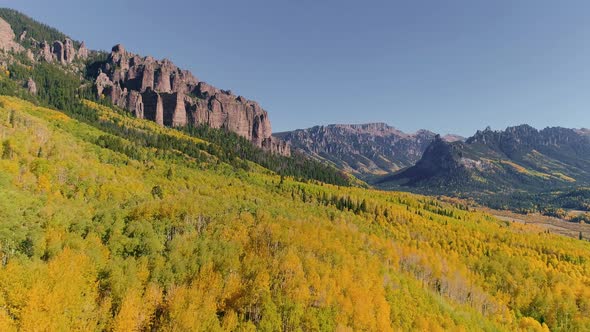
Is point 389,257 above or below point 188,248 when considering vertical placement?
below

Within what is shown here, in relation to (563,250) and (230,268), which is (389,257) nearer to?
(230,268)

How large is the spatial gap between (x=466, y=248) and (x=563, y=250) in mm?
59318

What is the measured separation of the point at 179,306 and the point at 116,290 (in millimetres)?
9047

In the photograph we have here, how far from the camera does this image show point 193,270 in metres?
60.8

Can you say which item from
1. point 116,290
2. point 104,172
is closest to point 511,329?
point 116,290

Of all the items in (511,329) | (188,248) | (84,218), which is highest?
(84,218)

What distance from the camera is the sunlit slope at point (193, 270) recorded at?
4331 cm

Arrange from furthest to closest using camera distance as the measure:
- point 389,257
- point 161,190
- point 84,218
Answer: point 389,257, point 161,190, point 84,218

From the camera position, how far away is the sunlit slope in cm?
4331

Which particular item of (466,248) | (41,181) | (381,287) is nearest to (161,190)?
(41,181)

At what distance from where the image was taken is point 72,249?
1905 inches

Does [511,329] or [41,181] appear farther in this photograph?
[511,329]

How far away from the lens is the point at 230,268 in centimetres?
6706

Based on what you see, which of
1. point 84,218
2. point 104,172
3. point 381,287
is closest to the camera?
point 84,218
